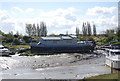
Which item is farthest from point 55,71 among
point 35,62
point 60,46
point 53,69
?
point 60,46

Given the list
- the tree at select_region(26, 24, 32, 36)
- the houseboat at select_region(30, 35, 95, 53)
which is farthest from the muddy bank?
the tree at select_region(26, 24, 32, 36)

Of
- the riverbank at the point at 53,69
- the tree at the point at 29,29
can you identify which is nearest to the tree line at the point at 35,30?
the tree at the point at 29,29

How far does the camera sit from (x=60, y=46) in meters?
91.9

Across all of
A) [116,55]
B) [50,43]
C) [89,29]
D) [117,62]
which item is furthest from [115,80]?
[89,29]

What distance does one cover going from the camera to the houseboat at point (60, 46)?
89312 millimetres

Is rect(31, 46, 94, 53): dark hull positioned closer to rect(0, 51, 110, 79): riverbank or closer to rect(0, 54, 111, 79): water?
rect(0, 51, 110, 79): riverbank

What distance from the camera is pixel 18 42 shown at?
117938mm

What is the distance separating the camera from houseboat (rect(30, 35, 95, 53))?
8931 cm

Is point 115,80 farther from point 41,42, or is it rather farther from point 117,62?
point 41,42

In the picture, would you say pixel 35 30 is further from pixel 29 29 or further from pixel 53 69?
pixel 53 69

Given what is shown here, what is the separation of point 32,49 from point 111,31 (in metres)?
103

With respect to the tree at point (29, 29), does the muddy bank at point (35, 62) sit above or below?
below

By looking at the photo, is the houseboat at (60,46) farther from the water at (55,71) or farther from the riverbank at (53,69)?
the water at (55,71)

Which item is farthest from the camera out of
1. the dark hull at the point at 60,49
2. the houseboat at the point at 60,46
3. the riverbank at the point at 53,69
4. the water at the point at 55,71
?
the houseboat at the point at 60,46
